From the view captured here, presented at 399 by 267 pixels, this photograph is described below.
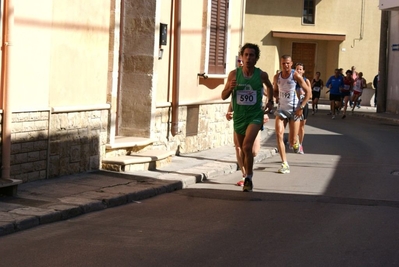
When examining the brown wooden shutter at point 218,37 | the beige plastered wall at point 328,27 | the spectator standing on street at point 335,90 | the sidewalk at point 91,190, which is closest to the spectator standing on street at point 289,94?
the sidewalk at point 91,190

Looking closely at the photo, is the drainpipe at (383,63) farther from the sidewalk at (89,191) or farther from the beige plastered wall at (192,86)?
the sidewalk at (89,191)

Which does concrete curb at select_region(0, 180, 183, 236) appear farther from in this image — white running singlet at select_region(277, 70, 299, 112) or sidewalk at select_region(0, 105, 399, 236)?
white running singlet at select_region(277, 70, 299, 112)

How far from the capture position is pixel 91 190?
406 inches

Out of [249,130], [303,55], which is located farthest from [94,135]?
[303,55]

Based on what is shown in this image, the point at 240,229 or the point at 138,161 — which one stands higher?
the point at 138,161

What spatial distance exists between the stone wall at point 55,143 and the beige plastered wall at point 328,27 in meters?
32.6

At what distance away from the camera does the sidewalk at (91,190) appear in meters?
8.44

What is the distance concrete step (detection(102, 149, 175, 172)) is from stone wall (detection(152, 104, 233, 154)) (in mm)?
789

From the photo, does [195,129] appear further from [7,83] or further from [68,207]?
[68,207]

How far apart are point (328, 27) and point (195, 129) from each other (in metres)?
30.0

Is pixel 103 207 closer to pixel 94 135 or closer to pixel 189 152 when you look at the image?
pixel 94 135

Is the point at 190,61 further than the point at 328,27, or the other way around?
the point at 328,27

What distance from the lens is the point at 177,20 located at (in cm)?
1505

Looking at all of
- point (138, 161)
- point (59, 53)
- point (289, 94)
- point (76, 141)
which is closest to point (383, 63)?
point (289, 94)
